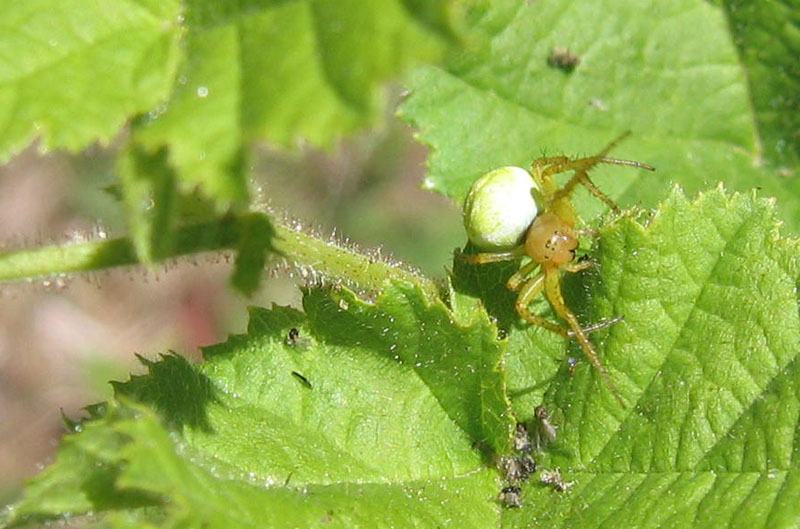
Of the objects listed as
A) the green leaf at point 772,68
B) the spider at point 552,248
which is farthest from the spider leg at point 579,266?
the green leaf at point 772,68

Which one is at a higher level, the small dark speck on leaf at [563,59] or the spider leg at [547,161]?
the small dark speck on leaf at [563,59]

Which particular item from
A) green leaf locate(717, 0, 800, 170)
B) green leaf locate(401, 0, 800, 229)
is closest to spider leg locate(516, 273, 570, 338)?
green leaf locate(401, 0, 800, 229)

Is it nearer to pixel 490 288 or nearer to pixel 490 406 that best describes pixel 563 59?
pixel 490 288

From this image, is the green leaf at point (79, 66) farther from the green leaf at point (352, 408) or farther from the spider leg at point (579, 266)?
the spider leg at point (579, 266)

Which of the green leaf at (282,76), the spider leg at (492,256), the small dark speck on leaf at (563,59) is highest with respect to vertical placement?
the small dark speck on leaf at (563,59)

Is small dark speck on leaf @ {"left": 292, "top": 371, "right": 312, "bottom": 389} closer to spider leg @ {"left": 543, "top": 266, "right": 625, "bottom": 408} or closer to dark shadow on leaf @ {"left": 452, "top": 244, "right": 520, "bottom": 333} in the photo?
dark shadow on leaf @ {"left": 452, "top": 244, "right": 520, "bottom": 333}
